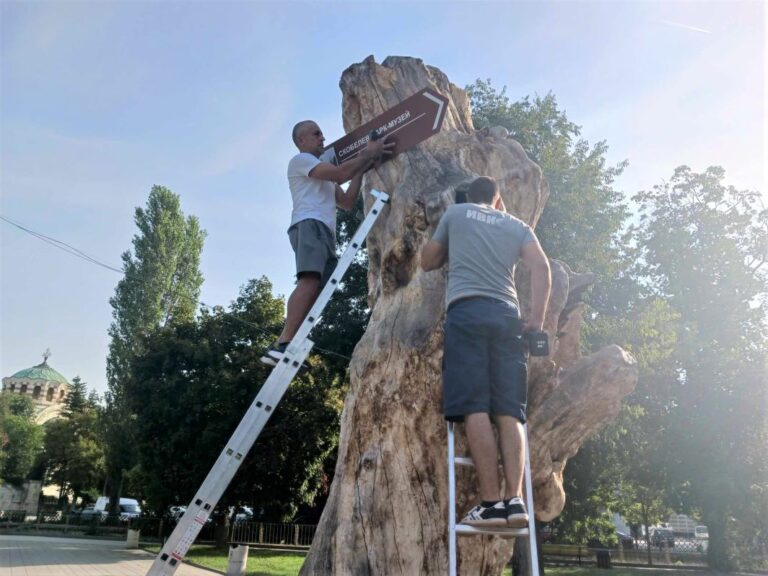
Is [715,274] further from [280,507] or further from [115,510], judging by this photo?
[115,510]

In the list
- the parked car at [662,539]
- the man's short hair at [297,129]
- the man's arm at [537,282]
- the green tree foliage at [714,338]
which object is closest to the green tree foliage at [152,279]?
the green tree foliage at [714,338]

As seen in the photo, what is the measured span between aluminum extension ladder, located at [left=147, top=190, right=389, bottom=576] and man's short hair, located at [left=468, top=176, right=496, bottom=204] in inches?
45.9

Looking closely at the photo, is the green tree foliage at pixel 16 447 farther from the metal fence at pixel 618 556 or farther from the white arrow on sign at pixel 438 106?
the white arrow on sign at pixel 438 106

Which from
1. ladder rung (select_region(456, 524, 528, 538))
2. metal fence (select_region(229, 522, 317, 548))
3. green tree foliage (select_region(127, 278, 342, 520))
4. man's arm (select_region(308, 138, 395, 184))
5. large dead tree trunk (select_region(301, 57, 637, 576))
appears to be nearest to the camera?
ladder rung (select_region(456, 524, 528, 538))

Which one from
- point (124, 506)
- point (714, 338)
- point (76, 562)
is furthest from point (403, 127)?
point (124, 506)

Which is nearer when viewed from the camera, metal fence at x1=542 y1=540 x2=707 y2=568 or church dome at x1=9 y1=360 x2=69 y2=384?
metal fence at x1=542 y1=540 x2=707 y2=568

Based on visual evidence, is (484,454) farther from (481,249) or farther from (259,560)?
(259,560)

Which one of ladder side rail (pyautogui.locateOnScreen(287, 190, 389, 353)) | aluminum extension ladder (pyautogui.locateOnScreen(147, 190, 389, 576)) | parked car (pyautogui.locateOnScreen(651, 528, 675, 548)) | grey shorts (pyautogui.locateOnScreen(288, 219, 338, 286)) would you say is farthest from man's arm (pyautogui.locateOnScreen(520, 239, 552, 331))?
parked car (pyautogui.locateOnScreen(651, 528, 675, 548))

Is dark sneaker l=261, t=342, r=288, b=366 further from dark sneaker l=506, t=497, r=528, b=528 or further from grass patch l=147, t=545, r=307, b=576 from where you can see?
grass patch l=147, t=545, r=307, b=576

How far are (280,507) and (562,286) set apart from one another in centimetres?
2150

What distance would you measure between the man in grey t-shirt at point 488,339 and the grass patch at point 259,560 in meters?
14.6

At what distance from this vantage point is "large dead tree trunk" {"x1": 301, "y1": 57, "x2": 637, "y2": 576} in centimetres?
388

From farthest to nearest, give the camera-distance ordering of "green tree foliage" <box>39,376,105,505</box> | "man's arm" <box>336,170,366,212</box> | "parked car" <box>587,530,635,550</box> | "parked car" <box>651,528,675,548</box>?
"green tree foliage" <box>39,376,105,505</box>
"parked car" <box>651,528,675,548</box>
"parked car" <box>587,530,635,550</box>
"man's arm" <box>336,170,366,212</box>

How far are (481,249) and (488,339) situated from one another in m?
0.60
